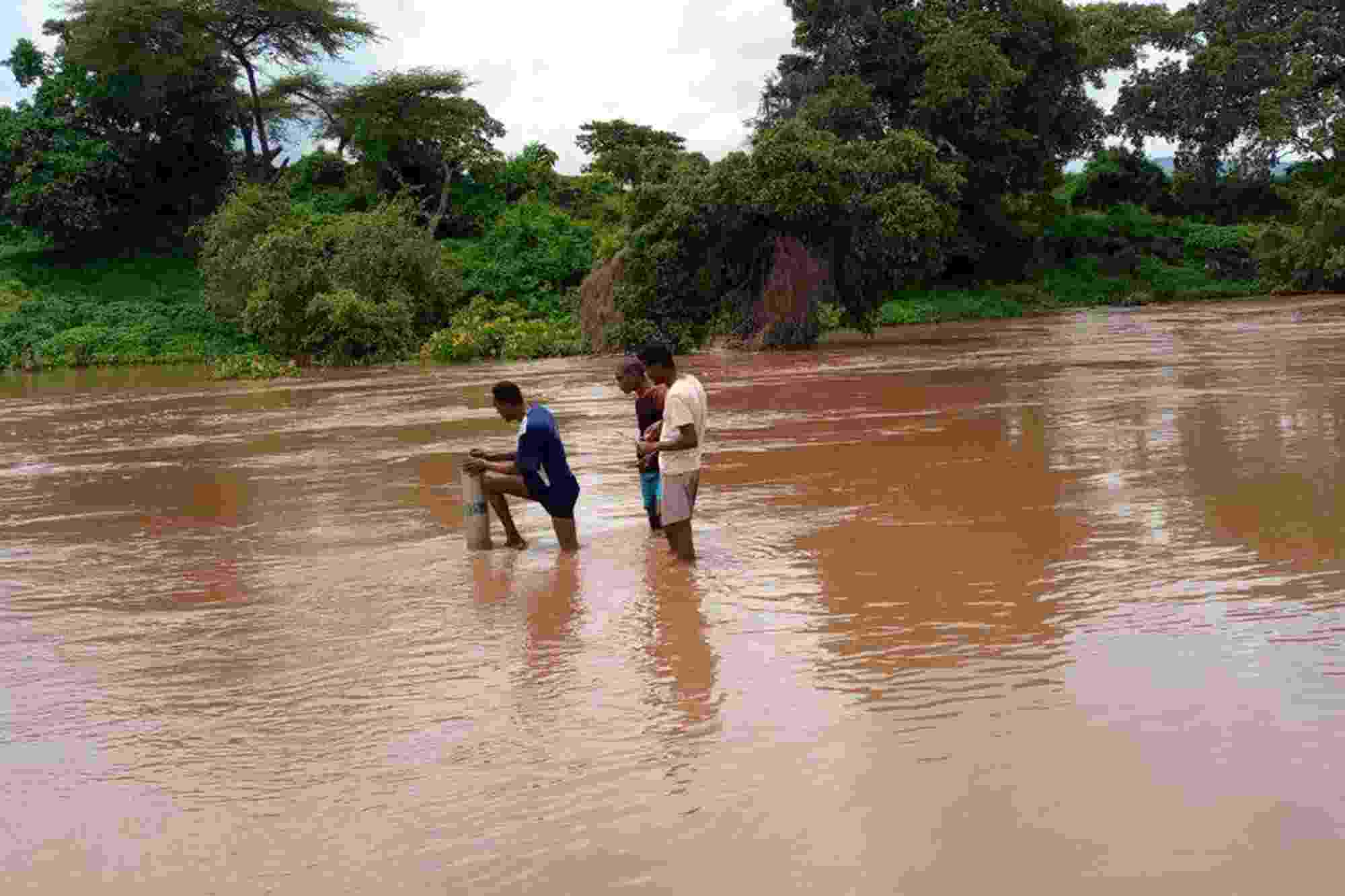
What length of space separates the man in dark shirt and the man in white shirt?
2.27 ft

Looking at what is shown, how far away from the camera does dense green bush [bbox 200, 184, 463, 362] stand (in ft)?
119

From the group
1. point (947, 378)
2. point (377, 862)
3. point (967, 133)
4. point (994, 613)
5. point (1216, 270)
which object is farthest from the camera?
point (1216, 270)

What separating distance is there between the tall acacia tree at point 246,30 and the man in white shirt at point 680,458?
43.3m

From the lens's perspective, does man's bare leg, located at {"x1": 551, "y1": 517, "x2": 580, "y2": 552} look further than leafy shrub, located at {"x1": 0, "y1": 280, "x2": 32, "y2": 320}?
No

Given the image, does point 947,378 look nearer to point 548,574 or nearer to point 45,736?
point 548,574

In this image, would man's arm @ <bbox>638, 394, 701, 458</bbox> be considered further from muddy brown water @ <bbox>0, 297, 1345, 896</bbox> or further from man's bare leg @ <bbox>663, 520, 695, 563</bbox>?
muddy brown water @ <bbox>0, 297, 1345, 896</bbox>

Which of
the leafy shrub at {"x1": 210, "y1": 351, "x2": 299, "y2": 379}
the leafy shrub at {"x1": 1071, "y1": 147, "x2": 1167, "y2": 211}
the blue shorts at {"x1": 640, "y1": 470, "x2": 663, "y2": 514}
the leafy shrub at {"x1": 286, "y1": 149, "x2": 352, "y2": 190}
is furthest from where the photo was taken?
the leafy shrub at {"x1": 1071, "y1": 147, "x2": 1167, "y2": 211}

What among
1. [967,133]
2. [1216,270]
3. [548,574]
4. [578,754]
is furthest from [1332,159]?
[578,754]

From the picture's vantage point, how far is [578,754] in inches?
212

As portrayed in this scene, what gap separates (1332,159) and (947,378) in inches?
1138

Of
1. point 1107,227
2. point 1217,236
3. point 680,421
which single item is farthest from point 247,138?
point 680,421

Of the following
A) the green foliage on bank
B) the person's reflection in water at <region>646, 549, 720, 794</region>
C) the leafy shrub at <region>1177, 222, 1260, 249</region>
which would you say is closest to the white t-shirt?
the person's reflection in water at <region>646, 549, 720, 794</region>

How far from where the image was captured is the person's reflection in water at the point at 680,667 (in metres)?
5.43

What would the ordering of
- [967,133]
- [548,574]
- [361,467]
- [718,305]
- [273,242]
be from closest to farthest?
[548,574] < [361,467] < [718,305] < [273,242] < [967,133]
